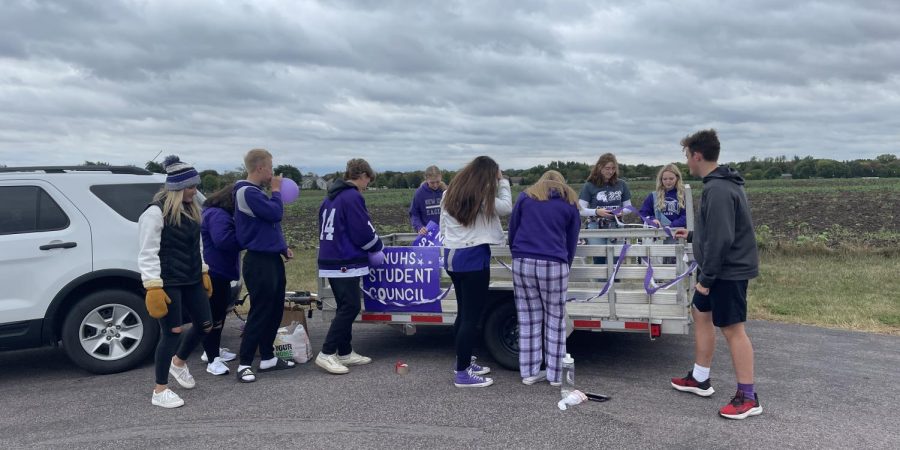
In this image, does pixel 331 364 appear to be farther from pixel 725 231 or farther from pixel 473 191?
pixel 725 231

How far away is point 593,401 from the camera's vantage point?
466 centimetres

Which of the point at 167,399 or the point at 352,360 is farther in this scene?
the point at 352,360

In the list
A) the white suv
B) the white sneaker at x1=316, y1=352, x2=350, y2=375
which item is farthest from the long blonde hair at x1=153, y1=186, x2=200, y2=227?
the white sneaker at x1=316, y1=352, x2=350, y2=375

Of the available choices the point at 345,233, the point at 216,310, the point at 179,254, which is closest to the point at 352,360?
the point at 345,233

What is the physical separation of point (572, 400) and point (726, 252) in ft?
4.81

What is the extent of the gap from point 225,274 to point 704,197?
3.95 m

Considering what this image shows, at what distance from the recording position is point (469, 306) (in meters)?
5.03

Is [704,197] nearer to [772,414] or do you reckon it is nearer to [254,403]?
[772,414]

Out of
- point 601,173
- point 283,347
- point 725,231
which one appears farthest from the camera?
point 601,173

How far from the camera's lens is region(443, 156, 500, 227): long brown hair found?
16.3 feet

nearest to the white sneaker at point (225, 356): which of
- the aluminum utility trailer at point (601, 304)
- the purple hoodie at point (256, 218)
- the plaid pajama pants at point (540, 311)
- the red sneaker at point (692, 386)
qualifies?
the aluminum utility trailer at point (601, 304)

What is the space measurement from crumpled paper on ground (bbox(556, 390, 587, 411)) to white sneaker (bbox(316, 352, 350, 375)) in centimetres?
191

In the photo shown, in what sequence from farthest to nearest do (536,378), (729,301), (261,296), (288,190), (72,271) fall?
1. (288,190)
2. (72,271)
3. (261,296)
4. (536,378)
5. (729,301)

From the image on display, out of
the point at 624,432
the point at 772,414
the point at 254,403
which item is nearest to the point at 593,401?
the point at 624,432
